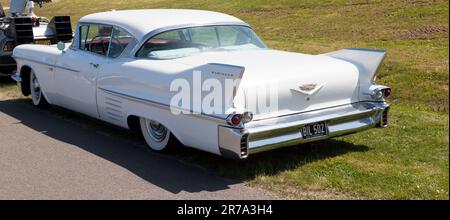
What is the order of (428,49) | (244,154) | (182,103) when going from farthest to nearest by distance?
(428,49)
(182,103)
(244,154)

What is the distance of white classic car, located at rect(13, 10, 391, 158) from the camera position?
4.96 m

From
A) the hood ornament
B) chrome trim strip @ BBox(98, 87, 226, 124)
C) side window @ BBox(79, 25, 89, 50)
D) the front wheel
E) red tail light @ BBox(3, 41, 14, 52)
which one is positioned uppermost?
side window @ BBox(79, 25, 89, 50)

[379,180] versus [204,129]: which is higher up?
[204,129]

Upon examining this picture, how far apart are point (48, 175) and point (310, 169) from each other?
2373 millimetres

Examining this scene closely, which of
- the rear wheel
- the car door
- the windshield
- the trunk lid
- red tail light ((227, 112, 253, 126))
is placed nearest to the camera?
red tail light ((227, 112, 253, 126))

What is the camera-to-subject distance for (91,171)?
546cm

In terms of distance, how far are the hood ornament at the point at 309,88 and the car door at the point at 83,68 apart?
235 cm

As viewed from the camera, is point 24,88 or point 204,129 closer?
point 204,129

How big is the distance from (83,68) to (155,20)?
1.07m

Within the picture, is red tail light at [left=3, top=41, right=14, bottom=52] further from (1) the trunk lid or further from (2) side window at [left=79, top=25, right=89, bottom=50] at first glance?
(1) the trunk lid

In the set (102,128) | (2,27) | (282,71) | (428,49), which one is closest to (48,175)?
(102,128)

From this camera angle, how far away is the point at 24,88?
863 centimetres

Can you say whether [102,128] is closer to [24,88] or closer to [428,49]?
[24,88]

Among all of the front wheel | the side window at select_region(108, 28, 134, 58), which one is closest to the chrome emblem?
the front wheel
